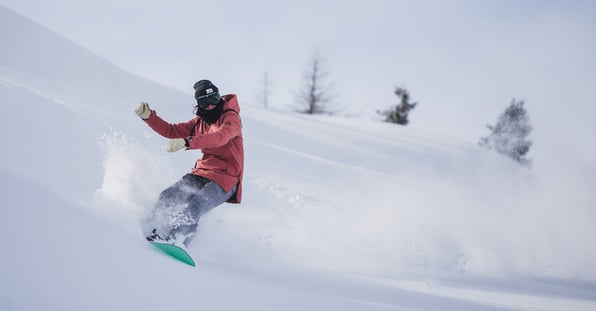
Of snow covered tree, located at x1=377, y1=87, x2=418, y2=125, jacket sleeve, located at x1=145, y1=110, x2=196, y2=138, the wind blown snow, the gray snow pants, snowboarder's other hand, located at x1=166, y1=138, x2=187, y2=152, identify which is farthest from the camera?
snow covered tree, located at x1=377, y1=87, x2=418, y2=125

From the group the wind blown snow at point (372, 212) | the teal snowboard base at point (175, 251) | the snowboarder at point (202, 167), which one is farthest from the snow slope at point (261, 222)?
the snowboarder at point (202, 167)

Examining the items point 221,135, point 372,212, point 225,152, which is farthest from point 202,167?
point 372,212

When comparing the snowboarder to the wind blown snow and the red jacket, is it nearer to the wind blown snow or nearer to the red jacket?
the red jacket

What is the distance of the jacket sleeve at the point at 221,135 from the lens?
397 cm

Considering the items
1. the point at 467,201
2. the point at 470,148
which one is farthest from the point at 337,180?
the point at 470,148

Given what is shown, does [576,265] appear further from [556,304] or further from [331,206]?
[331,206]

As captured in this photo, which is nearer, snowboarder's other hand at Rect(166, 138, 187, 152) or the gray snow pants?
snowboarder's other hand at Rect(166, 138, 187, 152)

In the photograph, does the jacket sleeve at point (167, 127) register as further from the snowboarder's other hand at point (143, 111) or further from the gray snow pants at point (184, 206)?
the gray snow pants at point (184, 206)

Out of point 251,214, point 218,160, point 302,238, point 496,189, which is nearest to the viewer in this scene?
point 218,160

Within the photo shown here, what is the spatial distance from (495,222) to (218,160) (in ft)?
20.5

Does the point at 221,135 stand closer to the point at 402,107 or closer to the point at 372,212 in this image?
the point at 372,212

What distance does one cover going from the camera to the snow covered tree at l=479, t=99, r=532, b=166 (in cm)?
2806

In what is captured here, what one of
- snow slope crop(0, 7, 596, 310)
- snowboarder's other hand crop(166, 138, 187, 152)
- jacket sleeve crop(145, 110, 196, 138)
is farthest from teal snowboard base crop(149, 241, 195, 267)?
jacket sleeve crop(145, 110, 196, 138)

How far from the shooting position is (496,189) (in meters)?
12.1
